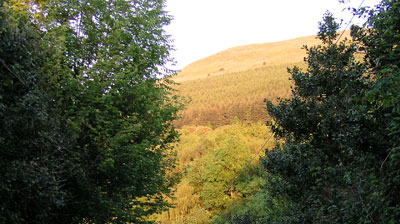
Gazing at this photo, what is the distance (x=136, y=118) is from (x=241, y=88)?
56.7 meters

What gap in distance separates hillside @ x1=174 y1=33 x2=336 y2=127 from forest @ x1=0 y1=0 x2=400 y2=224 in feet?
68.5

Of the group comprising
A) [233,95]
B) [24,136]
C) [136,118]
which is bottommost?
[233,95]

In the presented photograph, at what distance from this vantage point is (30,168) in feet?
25.2

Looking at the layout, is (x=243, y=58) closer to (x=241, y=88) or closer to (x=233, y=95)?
(x=241, y=88)

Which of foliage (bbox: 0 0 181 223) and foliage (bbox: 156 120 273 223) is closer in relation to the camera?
foliage (bbox: 0 0 181 223)

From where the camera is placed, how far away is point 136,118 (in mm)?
11484

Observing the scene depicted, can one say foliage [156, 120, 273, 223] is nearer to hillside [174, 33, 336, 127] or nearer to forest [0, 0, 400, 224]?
hillside [174, 33, 336, 127]

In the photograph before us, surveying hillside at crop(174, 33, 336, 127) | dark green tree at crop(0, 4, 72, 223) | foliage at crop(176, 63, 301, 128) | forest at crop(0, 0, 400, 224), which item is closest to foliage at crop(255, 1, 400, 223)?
forest at crop(0, 0, 400, 224)

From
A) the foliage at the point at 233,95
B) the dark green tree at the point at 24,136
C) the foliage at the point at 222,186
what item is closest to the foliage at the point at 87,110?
the dark green tree at the point at 24,136

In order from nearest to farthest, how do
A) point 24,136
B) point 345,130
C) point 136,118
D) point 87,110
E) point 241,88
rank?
point 345,130 → point 24,136 → point 87,110 → point 136,118 → point 241,88

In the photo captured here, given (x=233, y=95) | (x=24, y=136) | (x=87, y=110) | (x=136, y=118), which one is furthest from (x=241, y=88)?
(x=24, y=136)

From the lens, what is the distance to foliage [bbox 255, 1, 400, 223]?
576 cm

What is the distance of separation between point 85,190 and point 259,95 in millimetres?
47143

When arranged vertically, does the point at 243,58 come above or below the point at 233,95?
above
